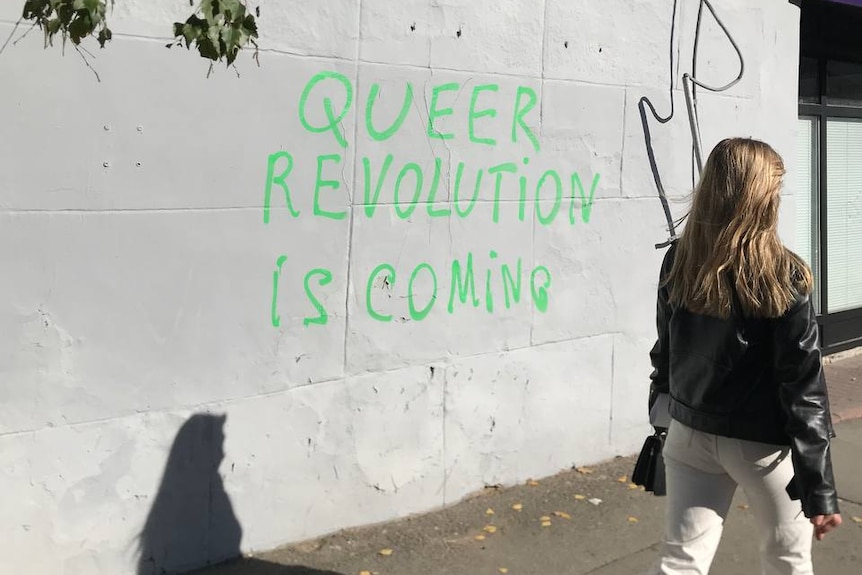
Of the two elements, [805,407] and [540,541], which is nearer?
[805,407]

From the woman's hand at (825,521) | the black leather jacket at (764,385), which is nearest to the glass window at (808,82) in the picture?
the black leather jacket at (764,385)

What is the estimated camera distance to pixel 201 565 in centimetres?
427

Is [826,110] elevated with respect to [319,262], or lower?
elevated

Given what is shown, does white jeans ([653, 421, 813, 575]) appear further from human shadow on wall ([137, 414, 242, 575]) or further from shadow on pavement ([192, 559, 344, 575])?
human shadow on wall ([137, 414, 242, 575])

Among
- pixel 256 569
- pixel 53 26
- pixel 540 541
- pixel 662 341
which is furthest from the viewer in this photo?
pixel 540 541

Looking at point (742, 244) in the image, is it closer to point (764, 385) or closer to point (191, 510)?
point (764, 385)

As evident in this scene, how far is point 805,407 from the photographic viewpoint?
283 cm

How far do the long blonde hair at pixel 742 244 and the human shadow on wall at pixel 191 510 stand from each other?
2.14 meters

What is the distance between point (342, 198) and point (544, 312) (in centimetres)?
142

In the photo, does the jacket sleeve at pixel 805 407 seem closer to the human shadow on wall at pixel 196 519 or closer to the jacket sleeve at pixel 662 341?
the jacket sleeve at pixel 662 341

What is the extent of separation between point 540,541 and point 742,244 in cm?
226

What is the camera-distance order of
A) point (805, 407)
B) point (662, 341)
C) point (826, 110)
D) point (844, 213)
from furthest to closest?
1. point (844, 213)
2. point (826, 110)
3. point (662, 341)
4. point (805, 407)

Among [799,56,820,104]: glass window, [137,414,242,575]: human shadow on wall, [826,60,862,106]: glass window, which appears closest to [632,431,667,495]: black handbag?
[137,414,242,575]: human shadow on wall

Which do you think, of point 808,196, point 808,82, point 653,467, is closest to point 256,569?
point 653,467
